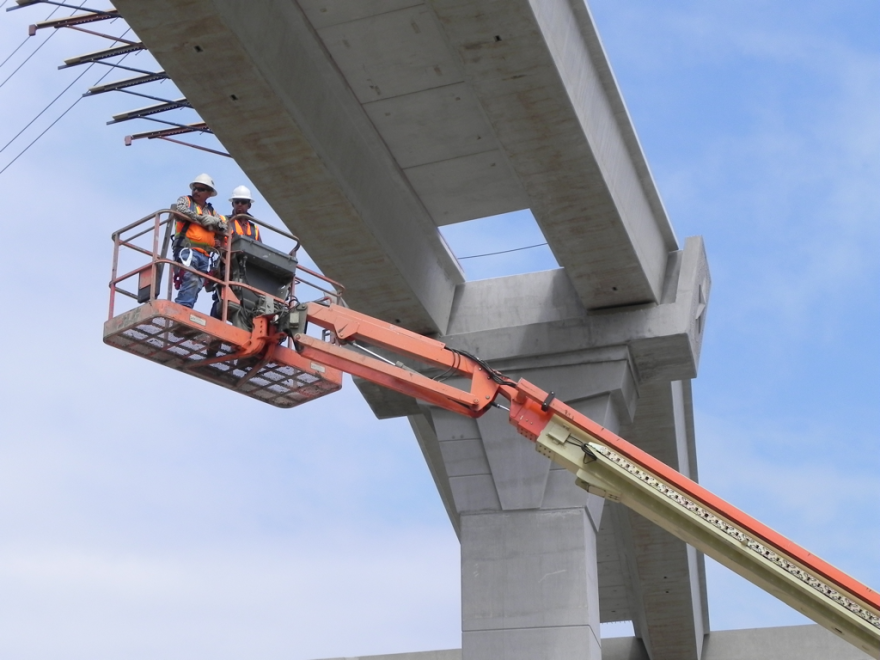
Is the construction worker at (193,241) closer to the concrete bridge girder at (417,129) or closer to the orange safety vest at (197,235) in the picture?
the orange safety vest at (197,235)

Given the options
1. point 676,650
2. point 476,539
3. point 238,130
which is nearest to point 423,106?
point 238,130

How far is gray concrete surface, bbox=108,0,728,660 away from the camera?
13.6 m

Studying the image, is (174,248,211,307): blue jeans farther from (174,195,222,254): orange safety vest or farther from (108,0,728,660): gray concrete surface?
(108,0,728,660): gray concrete surface

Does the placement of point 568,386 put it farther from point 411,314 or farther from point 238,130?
point 238,130

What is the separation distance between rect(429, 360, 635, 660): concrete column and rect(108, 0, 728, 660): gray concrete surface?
3 cm

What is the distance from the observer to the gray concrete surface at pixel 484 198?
13.6m

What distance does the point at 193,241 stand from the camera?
1363 cm

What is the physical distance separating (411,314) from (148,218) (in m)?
5.16

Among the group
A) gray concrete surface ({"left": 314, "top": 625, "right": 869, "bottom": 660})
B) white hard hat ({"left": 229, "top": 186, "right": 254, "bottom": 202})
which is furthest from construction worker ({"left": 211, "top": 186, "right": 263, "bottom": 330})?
gray concrete surface ({"left": 314, "top": 625, "right": 869, "bottom": 660})

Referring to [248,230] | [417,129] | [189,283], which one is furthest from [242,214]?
[417,129]

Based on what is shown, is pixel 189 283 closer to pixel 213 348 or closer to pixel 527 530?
pixel 213 348

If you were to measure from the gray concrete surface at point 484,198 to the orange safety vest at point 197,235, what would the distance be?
4.44ft

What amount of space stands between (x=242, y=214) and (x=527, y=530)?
571 cm

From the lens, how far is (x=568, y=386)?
17.4 metres
